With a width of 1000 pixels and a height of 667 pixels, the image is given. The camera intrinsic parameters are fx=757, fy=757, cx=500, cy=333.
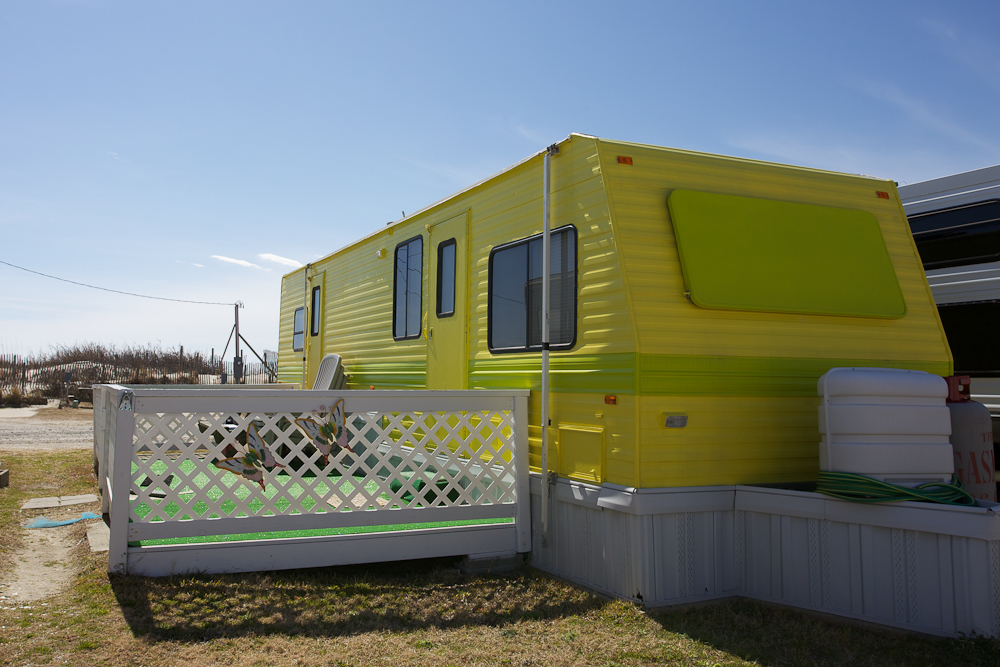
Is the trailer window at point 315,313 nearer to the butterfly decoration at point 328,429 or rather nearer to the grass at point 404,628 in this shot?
the butterfly decoration at point 328,429

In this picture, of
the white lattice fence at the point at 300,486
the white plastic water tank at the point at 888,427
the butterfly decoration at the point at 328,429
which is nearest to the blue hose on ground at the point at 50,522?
the white lattice fence at the point at 300,486

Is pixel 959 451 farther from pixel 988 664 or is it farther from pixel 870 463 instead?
pixel 988 664

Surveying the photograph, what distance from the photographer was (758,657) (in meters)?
3.62

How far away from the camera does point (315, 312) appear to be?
33.3 feet

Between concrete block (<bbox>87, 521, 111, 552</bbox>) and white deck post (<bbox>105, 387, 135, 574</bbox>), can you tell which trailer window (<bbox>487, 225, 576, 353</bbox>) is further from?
concrete block (<bbox>87, 521, 111, 552</bbox>)

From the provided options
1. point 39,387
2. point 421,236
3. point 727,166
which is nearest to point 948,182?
point 727,166

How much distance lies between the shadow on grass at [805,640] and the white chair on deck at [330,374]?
17.3ft

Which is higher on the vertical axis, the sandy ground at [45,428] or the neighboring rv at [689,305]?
the neighboring rv at [689,305]

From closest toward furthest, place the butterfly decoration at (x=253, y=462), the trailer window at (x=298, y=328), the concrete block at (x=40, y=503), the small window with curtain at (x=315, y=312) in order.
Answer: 1. the butterfly decoration at (x=253, y=462)
2. the concrete block at (x=40, y=503)
3. the small window with curtain at (x=315, y=312)
4. the trailer window at (x=298, y=328)

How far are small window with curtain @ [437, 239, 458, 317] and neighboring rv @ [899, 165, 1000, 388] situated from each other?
3912 millimetres

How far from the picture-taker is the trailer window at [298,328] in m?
10.6

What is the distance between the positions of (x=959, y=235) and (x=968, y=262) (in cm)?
23

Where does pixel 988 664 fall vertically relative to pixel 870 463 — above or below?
below

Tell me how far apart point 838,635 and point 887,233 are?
295 centimetres
